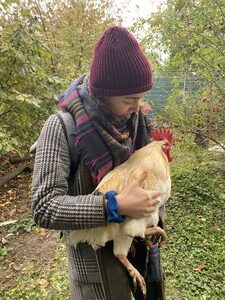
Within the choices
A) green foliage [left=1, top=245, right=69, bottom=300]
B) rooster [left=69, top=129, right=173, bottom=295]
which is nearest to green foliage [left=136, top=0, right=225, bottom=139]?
green foliage [left=1, top=245, right=69, bottom=300]

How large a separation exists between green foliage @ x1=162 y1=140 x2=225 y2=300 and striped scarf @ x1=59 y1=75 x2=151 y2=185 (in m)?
2.21

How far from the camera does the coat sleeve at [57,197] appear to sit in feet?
3.92

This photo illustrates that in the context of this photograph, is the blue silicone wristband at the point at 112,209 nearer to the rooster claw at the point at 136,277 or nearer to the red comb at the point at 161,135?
the rooster claw at the point at 136,277

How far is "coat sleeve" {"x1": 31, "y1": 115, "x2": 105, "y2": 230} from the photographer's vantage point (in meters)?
1.20

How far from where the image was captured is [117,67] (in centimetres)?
129

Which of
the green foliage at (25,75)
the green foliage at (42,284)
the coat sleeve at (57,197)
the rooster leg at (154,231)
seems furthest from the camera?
the green foliage at (25,75)

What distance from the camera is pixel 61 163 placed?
1240mm


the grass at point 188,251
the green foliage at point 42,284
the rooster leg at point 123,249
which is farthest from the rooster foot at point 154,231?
the green foliage at point 42,284

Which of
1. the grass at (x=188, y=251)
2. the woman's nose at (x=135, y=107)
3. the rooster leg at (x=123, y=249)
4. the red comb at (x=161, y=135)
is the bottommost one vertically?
the grass at (x=188, y=251)

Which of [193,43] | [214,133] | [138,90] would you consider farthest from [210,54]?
[138,90]

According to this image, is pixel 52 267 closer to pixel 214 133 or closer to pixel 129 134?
pixel 129 134

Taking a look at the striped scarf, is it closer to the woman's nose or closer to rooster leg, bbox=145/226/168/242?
the woman's nose

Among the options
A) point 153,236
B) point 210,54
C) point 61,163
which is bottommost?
point 153,236

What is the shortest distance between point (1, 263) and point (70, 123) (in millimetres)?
3192
